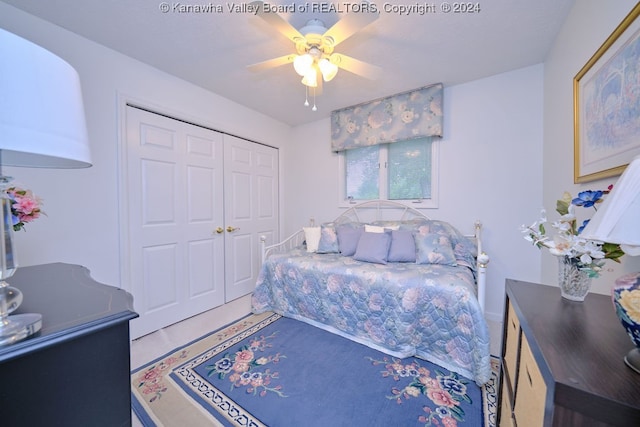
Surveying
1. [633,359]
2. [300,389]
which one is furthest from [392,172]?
[633,359]

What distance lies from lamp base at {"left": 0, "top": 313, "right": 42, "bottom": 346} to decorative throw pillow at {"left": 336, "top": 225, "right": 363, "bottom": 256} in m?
2.17

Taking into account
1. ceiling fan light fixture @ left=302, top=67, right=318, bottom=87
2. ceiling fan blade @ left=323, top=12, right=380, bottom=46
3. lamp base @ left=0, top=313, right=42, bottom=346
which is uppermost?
ceiling fan blade @ left=323, top=12, right=380, bottom=46

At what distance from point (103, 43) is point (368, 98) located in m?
2.48

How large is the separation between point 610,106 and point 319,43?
159 centimetres

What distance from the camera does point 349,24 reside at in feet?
4.38

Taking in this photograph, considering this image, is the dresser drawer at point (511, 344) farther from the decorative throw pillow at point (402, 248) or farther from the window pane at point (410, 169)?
the window pane at point (410, 169)

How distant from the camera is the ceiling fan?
51.1 inches

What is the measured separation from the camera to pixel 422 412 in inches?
51.9

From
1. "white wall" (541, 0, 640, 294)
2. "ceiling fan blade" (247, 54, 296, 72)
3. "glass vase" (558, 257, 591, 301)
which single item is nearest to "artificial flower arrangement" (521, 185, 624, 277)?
"glass vase" (558, 257, 591, 301)

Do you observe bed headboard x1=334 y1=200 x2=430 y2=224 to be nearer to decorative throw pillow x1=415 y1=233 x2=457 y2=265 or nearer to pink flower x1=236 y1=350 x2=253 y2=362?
decorative throw pillow x1=415 y1=233 x2=457 y2=265

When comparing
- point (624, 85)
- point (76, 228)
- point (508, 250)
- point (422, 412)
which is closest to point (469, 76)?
point (624, 85)

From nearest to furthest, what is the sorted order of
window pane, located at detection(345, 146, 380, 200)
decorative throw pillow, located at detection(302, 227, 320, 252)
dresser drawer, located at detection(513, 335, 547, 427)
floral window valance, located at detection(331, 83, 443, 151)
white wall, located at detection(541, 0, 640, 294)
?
dresser drawer, located at detection(513, 335, 547, 427)
white wall, located at detection(541, 0, 640, 294)
floral window valance, located at detection(331, 83, 443, 151)
decorative throw pillow, located at detection(302, 227, 320, 252)
window pane, located at detection(345, 146, 380, 200)

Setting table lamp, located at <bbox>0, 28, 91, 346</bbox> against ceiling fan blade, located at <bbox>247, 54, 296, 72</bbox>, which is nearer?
table lamp, located at <bbox>0, 28, 91, 346</bbox>

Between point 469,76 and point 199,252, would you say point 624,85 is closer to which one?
point 469,76
